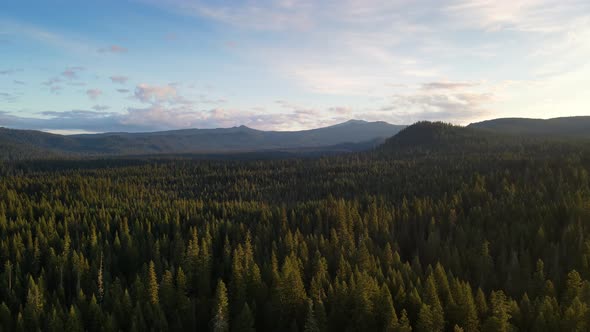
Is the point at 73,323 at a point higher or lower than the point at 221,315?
lower

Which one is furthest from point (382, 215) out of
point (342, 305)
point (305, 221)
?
point (342, 305)

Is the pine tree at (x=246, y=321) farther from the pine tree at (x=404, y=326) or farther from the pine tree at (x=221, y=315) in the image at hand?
the pine tree at (x=404, y=326)

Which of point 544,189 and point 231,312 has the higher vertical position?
point 544,189

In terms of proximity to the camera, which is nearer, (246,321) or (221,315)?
(246,321)

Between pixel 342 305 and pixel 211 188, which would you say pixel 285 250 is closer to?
pixel 342 305

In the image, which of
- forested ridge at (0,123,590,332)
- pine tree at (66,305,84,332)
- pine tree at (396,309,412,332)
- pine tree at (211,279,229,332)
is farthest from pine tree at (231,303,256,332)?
pine tree at (66,305,84,332)

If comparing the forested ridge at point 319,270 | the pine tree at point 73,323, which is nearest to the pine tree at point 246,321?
the forested ridge at point 319,270

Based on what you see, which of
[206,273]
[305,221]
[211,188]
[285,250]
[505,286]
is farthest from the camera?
[211,188]

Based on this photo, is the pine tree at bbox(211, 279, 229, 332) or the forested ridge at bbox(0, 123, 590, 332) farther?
the forested ridge at bbox(0, 123, 590, 332)

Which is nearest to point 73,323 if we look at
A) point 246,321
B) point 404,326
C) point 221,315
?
point 221,315

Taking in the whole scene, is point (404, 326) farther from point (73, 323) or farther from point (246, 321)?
point (73, 323)

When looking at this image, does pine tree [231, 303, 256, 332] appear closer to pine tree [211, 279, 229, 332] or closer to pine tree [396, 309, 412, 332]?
pine tree [211, 279, 229, 332]
